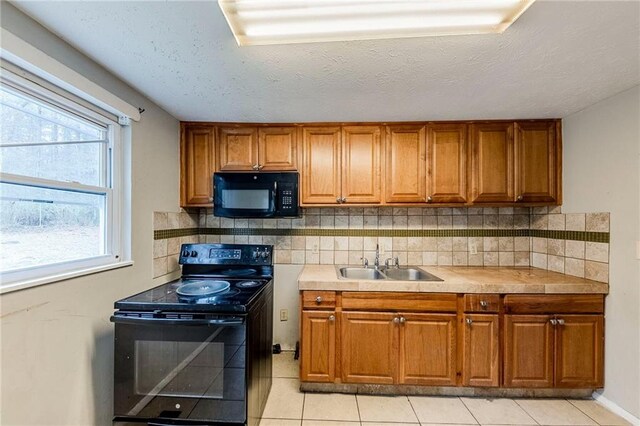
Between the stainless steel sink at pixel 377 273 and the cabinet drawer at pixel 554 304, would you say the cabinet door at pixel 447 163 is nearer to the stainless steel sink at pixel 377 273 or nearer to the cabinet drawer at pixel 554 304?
the stainless steel sink at pixel 377 273

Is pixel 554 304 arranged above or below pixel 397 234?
below

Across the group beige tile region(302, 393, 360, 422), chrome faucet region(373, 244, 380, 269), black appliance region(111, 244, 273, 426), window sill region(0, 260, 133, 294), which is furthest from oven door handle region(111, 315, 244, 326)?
chrome faucet region(373, 244, 380, 269)

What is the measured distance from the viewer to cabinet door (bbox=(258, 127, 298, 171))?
8.11 feet

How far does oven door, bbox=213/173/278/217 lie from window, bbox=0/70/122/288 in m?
0.72

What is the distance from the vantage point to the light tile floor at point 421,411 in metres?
1.81

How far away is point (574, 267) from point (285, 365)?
2494 millimetres

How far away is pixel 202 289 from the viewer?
182cm

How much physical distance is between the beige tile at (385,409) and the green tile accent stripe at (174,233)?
75.3 inches

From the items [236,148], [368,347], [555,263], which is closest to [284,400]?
[368,347]

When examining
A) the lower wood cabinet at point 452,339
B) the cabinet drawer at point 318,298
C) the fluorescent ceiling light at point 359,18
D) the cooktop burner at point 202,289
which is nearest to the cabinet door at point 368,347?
the lower wood cabinet at point 452,339

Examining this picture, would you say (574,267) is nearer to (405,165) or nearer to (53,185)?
(405,165)

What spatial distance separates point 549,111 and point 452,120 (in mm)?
687

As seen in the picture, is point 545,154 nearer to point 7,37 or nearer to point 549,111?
point 549,111

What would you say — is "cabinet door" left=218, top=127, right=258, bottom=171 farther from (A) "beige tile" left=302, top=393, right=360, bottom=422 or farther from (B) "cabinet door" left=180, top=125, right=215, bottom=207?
(A) "beige tile" left=302, top=393, right=360, bottom=422
